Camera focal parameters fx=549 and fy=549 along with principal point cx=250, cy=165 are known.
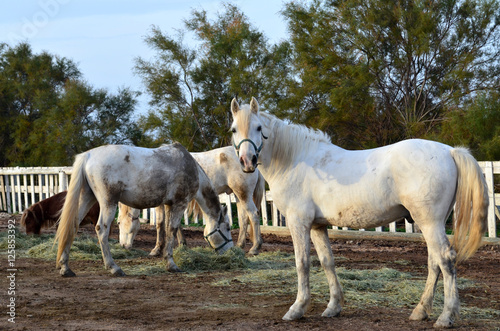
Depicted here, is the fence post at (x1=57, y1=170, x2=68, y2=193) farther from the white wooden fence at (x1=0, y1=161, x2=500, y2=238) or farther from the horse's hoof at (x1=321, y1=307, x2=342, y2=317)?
the horse's hoof at (x1=321, y1=307, x2=342, y2=317)

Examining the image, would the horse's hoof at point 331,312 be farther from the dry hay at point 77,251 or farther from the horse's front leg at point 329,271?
the dry hay at point 77,251

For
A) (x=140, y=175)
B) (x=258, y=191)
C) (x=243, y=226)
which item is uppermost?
(x=140, y=175)

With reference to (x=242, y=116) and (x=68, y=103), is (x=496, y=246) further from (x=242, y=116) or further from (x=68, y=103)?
(x=68, y=103)

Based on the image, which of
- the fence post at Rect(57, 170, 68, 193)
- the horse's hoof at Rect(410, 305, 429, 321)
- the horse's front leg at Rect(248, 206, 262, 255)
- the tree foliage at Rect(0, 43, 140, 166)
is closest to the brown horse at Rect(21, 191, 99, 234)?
the horse's front leg at Rect(248, 206, 262, 255)

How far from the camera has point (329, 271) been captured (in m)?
4.75

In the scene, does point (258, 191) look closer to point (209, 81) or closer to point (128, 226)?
point (128, 226)

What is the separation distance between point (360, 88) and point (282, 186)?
1220 cm

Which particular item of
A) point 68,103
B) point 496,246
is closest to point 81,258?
point 496,246

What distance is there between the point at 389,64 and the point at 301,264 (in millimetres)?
13072

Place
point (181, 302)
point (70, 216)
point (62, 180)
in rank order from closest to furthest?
point (181, 302) < point (70, 216) < point (62, 180)

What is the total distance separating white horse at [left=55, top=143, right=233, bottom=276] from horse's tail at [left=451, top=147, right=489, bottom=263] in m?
4.18

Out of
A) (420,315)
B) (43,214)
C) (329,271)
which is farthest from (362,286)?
(43,214)

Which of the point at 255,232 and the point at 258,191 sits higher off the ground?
the point at 258,191

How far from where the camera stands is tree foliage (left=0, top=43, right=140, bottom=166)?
73.9 ft
